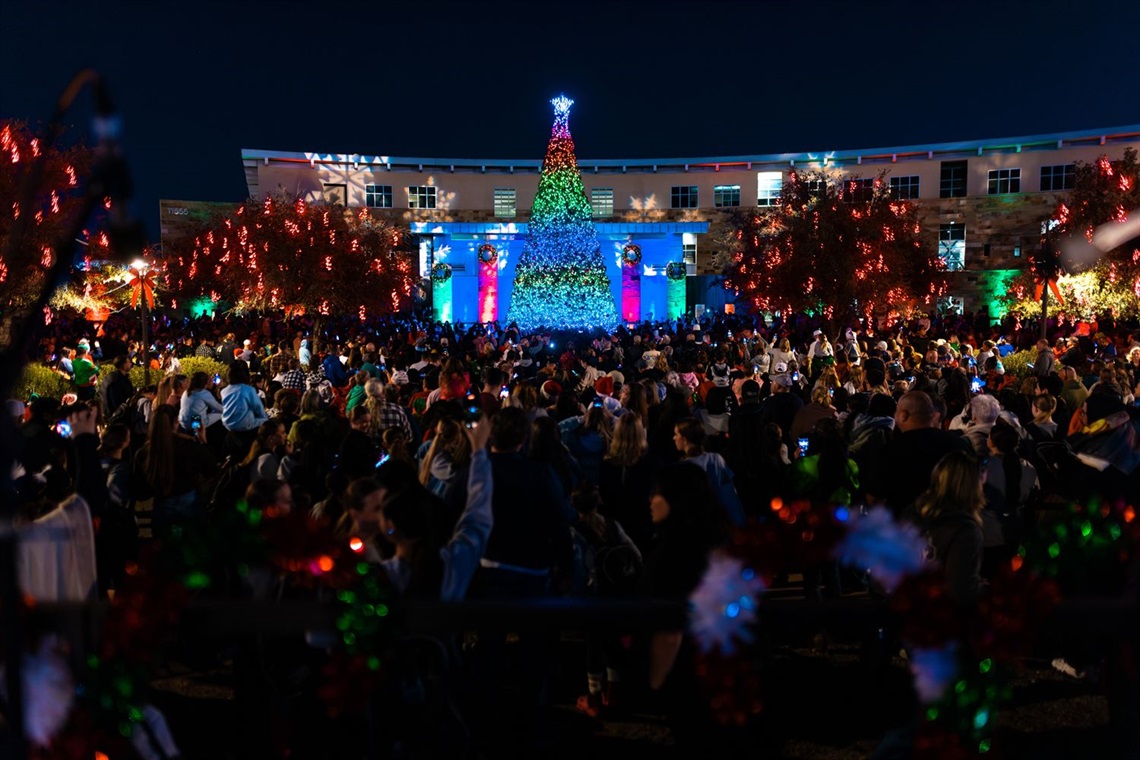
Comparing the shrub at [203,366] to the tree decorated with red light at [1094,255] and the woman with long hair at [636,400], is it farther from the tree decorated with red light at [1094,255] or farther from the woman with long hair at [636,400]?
the tree decorated with red light at [1094,255]

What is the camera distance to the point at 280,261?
98.4 feet

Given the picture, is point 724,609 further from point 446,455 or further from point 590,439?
point 590,439

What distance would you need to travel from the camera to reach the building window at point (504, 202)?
2130 inches

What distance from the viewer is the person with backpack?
19.1 ft

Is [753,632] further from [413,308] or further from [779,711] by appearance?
[413,308]

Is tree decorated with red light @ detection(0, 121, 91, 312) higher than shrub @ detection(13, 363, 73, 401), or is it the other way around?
tree decorated with red light @ detection(0, 121, 91, 312)

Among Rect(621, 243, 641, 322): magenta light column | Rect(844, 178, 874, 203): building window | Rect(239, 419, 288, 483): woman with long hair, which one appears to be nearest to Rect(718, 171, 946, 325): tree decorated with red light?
Rect(844, 178, 874, 203): building window

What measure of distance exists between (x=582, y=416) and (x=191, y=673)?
167 inches

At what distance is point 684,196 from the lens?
54188 millimetres

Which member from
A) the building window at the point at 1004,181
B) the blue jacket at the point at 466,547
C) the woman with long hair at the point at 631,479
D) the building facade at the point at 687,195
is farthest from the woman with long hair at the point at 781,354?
the building window at the point at 1004,181

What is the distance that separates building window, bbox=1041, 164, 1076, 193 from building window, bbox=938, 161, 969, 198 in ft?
13.2

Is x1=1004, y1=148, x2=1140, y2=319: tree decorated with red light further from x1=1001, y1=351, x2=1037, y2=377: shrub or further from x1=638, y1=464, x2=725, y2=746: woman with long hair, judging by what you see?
x1=638, y1=464, x2=725, y2=746: woman with long hair

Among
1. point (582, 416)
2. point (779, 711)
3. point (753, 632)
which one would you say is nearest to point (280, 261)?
point (582, 416)

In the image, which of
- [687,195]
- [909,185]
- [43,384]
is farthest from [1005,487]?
[687,195]
